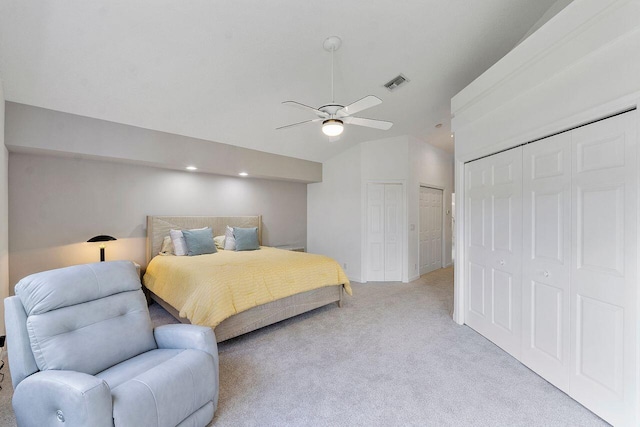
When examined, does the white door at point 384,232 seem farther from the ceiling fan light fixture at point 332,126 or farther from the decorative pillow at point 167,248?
the decorative pillow at point 167,248

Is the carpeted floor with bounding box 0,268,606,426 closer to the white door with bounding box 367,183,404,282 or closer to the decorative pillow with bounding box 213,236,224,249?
the decorative pillow with bounding box 213,236,224,249

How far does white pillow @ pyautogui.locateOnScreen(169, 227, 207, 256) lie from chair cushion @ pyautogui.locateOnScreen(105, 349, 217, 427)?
95.2 inches

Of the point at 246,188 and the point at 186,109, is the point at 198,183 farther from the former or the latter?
the point at 186,109

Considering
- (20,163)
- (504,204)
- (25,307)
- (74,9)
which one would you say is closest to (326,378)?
(25,307)

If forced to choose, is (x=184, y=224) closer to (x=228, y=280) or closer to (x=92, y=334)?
(x=228, y=280)

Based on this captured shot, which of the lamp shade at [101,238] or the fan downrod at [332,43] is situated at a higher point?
the fan downrod at [332,43]

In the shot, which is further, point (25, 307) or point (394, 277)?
point (394, 277)

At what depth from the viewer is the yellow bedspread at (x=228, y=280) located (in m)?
2.68

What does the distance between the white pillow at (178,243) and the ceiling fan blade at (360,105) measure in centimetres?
296

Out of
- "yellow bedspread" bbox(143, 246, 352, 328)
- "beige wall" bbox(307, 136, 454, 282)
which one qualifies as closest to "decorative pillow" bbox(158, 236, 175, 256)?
"yellow bedspread" bbox(143, 246, 352, 328)

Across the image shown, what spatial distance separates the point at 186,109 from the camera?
3.43m

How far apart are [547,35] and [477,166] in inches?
51.3

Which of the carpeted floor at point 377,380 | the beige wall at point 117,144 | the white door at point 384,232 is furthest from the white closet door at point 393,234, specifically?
the beige wall at point 117,144

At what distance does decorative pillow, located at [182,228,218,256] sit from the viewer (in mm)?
4117
